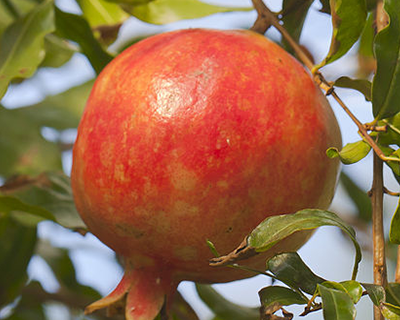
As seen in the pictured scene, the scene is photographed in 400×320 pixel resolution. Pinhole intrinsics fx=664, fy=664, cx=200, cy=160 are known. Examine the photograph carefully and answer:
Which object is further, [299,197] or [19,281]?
[19,281]

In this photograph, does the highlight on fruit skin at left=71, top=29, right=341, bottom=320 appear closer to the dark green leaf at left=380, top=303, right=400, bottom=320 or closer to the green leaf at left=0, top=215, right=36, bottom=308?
the dark green leaf at left=380, top=303, right=400, bottom=320

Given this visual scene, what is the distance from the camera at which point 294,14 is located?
103 centimetres

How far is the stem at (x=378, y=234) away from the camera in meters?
0.74

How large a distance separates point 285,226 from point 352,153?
0.15 m

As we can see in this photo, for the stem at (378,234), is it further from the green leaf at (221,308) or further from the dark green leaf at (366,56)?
the dark green leaf at (366,56)

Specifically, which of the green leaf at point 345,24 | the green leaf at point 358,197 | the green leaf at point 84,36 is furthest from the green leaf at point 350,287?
the green leaf at point 358,197

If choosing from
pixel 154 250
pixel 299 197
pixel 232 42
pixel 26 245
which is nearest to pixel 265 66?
pixel 232 42

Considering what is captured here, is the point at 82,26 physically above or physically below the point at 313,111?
below

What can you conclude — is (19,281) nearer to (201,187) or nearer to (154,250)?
(154,250)

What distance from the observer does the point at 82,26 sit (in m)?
1.25

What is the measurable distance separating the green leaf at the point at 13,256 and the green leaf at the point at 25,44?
425 millimetres

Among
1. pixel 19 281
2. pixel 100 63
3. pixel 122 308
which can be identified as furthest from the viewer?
pixel 19 281

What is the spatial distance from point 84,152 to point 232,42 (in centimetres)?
25

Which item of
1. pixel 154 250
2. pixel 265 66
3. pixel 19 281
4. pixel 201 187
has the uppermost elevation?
pixel 265 66
